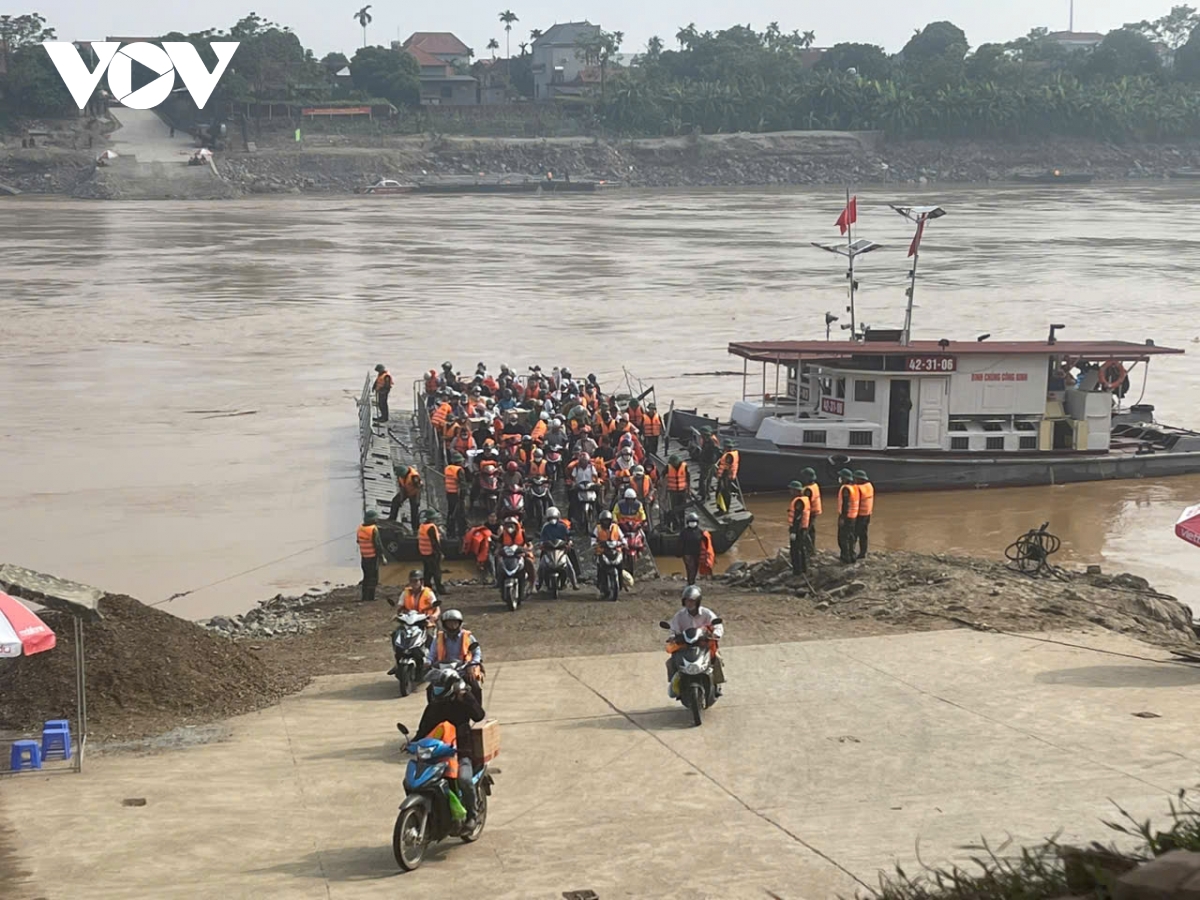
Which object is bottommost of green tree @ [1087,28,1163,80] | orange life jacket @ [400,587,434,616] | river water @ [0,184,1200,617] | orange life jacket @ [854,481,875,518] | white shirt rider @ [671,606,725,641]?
river water @ [0,184,1200,617]

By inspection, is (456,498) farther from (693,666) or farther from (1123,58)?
(1123,58)

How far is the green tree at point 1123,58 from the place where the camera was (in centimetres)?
16425

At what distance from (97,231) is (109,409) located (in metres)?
51.9

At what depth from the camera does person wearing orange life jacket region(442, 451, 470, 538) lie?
72.1 ft

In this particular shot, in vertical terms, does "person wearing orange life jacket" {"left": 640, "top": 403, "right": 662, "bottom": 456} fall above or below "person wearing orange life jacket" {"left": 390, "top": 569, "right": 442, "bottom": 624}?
below

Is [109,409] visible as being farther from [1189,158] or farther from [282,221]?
[1189,158]

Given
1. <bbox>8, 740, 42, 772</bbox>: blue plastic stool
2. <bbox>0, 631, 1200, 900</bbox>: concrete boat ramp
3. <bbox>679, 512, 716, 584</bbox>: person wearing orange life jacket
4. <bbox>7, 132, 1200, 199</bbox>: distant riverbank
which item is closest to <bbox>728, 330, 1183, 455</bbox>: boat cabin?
<bbox>679, 512, 716, 584</bbox>: person wearing orange life jacket

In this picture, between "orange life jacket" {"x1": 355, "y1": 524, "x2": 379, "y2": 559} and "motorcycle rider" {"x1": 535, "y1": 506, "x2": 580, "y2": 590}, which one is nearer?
"orange life jacket" {"x1": 355, "y1": 524, "x2": 379, "y2": 559}

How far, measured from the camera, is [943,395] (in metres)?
27.9

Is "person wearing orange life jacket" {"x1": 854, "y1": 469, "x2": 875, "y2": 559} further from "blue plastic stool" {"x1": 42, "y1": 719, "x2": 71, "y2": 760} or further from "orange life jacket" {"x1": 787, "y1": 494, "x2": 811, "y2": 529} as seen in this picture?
"blue plastic stool" {"x1": 42, "y1": 719, "x2": 71, "y2": 760}

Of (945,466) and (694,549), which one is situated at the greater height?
(694,549)

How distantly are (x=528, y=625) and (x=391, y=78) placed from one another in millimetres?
130743

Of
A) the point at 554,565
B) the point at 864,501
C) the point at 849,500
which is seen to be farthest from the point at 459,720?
the point at 864,501

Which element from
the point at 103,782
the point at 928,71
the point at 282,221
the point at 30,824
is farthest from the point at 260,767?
the point at 928,71
